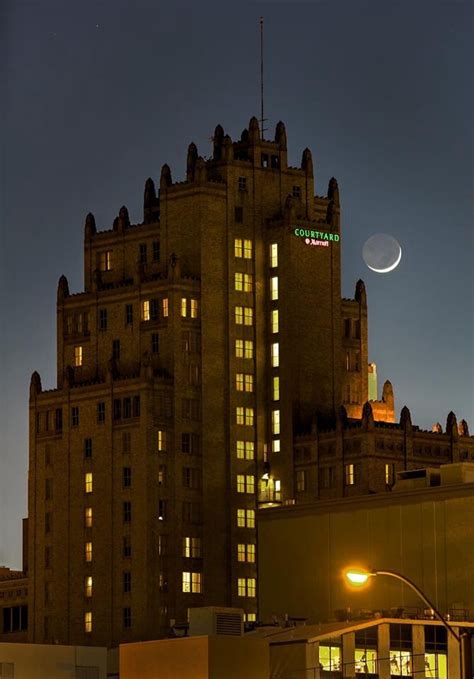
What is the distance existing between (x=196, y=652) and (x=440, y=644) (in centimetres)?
3224

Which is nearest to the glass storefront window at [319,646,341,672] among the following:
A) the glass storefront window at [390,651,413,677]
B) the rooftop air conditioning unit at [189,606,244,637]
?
the glass storefront window at [390,651,413,677]

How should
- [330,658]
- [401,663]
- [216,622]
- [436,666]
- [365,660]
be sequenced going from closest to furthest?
[436,666] → [401,663] → [330,658] → [365,660] → [216,622]

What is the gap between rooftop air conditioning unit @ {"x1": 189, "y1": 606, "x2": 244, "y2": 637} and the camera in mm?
173500

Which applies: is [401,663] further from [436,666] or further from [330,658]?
[330,658]

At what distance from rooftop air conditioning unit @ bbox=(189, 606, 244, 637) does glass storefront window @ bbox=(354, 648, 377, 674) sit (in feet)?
29.2

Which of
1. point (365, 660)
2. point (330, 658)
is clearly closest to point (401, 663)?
point (365, 660)

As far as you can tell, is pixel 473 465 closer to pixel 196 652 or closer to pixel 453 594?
pixel 453 594

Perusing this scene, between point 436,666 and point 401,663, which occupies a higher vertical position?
point 401,663

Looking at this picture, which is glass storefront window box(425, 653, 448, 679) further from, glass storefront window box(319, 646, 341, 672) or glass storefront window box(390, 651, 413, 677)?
glass storefront window box(319, 646, 341, 672)

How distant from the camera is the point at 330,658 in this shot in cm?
17362

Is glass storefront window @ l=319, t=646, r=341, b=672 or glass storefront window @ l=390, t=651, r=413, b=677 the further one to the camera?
glass storefront window @ l=319, t=646, r=341, b=672

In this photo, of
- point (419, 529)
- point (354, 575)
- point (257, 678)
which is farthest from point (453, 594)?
point (354, 575)

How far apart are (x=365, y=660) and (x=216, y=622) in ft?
37.5

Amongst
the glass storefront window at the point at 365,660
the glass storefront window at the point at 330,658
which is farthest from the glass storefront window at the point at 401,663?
the glass storefront window at the point at 330,658
